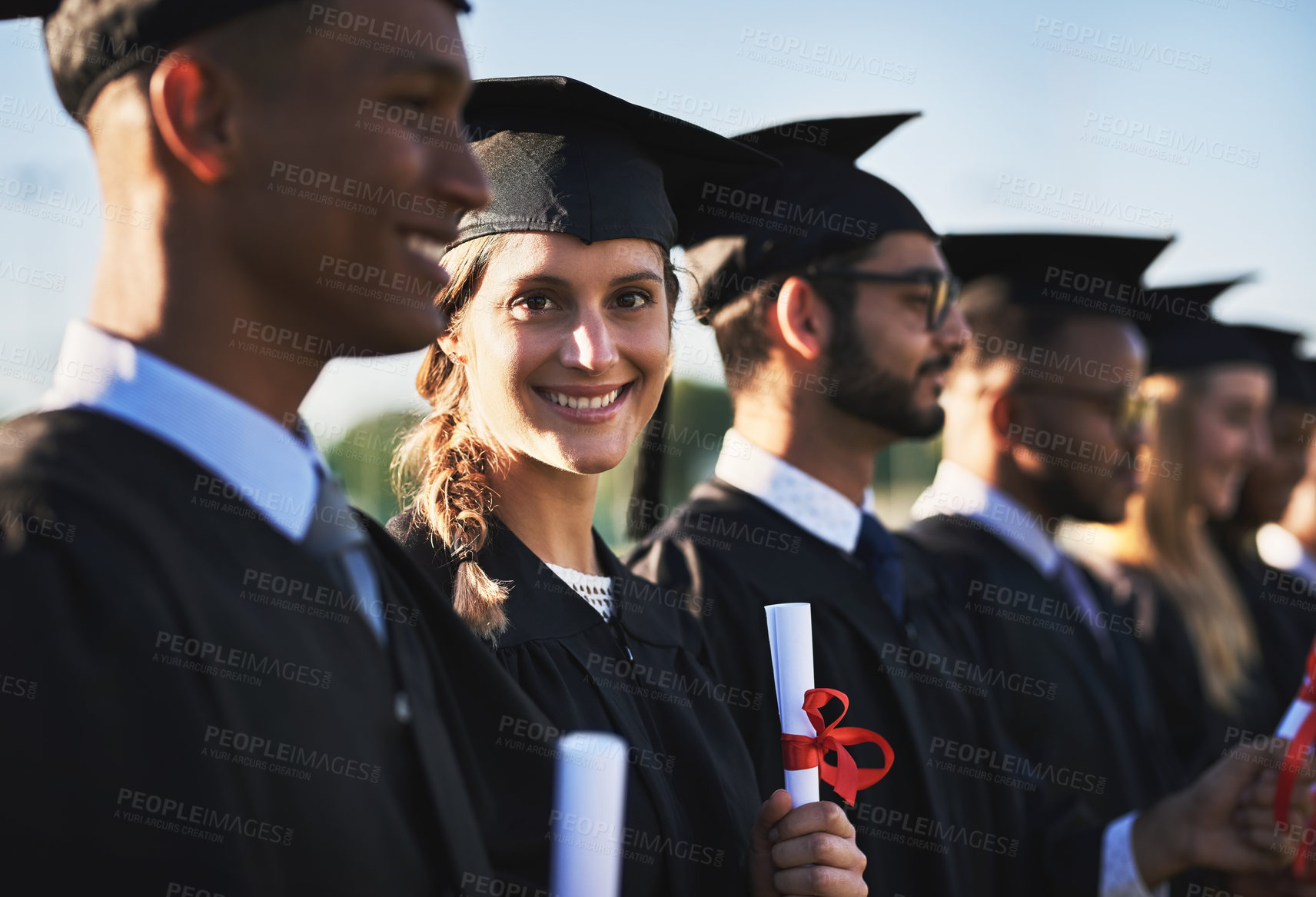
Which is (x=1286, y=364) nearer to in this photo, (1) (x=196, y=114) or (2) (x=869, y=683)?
(2) (x=869, y=683)

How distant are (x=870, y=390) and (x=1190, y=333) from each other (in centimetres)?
338

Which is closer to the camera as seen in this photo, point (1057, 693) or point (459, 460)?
point (459, 460)

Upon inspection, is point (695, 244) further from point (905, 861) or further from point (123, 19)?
point (123, 19)

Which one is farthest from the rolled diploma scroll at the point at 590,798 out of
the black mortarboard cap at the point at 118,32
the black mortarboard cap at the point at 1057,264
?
the black mortarboard cap at the point at 1057,264

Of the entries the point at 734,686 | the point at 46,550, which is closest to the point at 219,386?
the point at 46,550

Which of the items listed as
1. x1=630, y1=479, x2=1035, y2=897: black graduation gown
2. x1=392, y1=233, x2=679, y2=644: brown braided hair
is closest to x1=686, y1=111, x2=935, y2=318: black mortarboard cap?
x1=630, y1=479, x2=1035, y2=897: black graduation gown

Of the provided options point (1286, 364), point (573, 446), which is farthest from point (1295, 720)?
point (1286, 364)

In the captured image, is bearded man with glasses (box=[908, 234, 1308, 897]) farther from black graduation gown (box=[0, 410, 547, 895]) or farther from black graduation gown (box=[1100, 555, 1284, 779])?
black graduation gown (box=[0, 410, 547, 895])

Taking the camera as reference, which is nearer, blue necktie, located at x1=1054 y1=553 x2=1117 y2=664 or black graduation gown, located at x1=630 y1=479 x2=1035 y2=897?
black graduation gown, located at x1=630 y1=479 x2=1035 y2=897

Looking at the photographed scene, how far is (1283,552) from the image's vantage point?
747 cm

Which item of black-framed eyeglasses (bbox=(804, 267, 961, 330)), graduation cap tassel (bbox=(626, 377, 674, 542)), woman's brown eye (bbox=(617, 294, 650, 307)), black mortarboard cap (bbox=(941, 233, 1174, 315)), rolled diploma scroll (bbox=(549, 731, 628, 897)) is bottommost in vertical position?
rolled diploma scroll (bbox=(549, 731, 628, 897))

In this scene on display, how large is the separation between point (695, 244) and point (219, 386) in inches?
103

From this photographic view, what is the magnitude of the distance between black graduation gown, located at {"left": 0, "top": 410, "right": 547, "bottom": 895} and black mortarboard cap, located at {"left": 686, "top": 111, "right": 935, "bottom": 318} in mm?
2532

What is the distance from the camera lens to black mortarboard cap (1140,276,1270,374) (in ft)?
19.1
